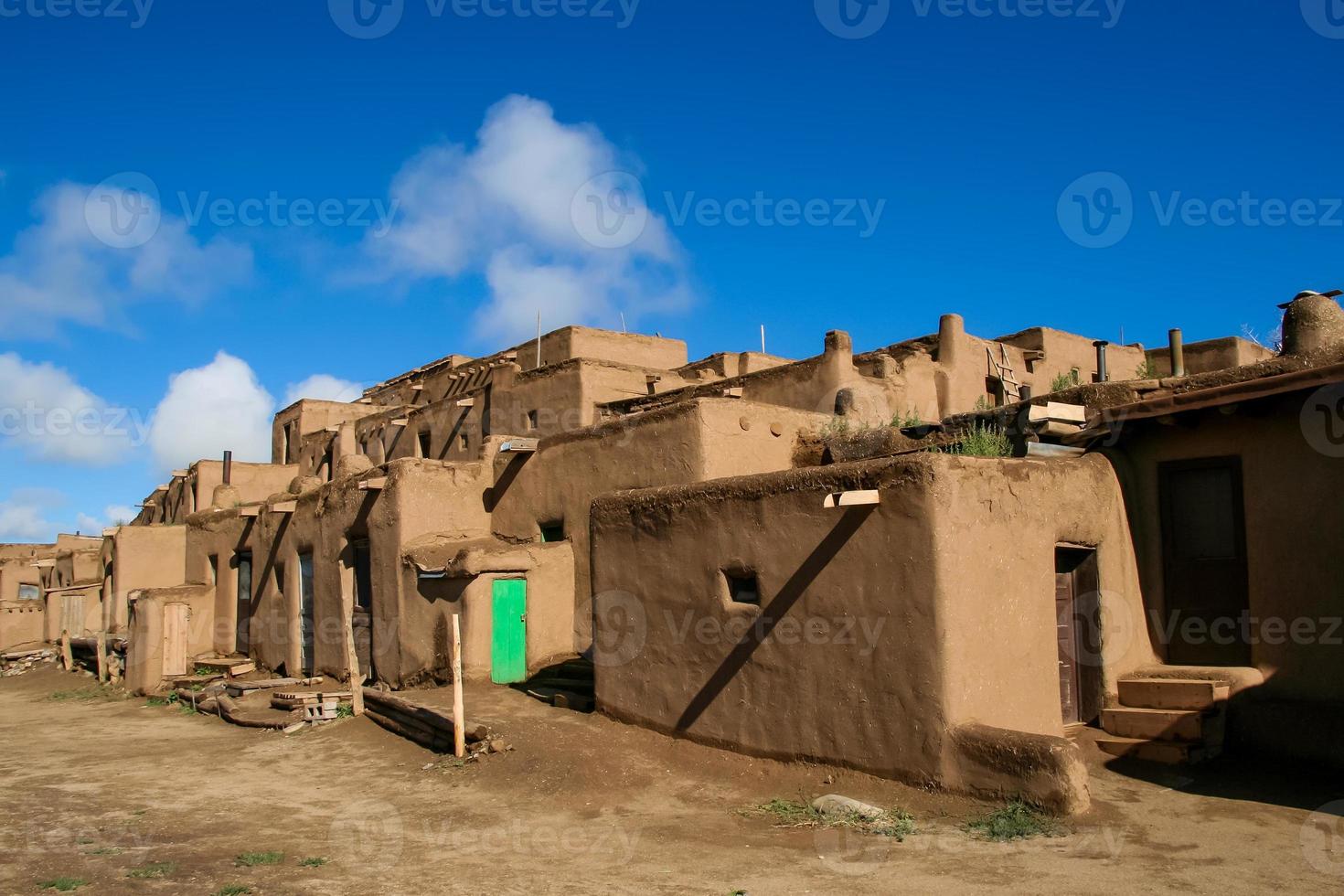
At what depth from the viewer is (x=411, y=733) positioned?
555 inches

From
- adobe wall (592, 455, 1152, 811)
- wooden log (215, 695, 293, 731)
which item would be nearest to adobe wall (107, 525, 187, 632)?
wooden log (215, 695, 293, 731)

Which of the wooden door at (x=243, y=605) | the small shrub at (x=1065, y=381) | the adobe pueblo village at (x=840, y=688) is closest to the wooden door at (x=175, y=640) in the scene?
the wooden door at (x=243, y=605)

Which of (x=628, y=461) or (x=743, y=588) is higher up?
(x=628, y=461)

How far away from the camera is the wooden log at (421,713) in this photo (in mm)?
12820

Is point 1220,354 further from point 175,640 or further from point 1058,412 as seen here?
point 175,640

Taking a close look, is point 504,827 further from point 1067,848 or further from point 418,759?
point 1067,848

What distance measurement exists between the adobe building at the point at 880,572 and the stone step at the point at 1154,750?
24 millimetres

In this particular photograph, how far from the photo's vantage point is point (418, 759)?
13109mm

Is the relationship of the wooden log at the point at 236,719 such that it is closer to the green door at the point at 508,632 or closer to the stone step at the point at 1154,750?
the green door at the point at 508,632

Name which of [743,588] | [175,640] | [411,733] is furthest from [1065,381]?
[175,640]

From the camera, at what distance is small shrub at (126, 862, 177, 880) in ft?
27.6

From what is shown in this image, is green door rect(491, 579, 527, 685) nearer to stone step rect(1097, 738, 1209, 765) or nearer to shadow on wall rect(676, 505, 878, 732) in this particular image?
shadow on wall rect(676, 505, 878, 732)

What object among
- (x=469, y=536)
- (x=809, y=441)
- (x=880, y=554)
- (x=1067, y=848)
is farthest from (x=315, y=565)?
(x=1067, y=848)

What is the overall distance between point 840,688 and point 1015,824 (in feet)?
7.17
